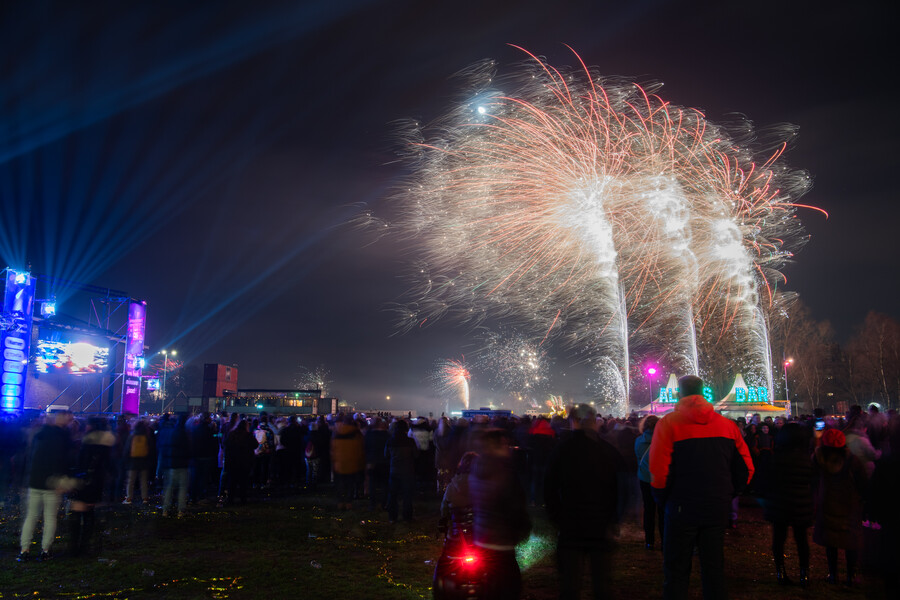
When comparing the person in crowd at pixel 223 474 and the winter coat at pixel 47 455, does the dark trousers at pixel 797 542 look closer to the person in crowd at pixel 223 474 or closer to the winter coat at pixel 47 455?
the winter coat at pixel 47 455

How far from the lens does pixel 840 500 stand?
23.7 feet

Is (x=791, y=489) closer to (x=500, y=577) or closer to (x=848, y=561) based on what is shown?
(x=848, y=561)

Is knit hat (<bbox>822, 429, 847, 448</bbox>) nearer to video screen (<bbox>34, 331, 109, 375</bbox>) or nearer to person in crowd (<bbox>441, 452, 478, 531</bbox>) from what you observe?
person in crowd (<bbox>441, 452, 478, 531</bbox>)

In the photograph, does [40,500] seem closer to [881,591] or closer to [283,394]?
[881,591]

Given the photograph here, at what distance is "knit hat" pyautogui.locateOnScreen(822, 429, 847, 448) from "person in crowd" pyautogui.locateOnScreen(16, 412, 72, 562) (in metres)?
10.0

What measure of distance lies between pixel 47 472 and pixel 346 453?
576 cm

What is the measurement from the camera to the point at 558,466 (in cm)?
515

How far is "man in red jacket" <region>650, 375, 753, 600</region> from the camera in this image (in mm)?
4809

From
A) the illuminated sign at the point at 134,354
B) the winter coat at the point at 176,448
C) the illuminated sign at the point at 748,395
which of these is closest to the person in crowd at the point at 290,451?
the winter coat at the point at 176,448

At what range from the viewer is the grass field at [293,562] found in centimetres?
724

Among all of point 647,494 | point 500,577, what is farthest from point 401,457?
point 500,577

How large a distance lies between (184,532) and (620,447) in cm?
823

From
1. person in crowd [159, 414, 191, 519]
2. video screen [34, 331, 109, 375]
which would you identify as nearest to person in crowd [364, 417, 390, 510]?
person in crowd [159, 414, 191, 519]

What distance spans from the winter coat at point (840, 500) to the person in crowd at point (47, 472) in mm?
9899
